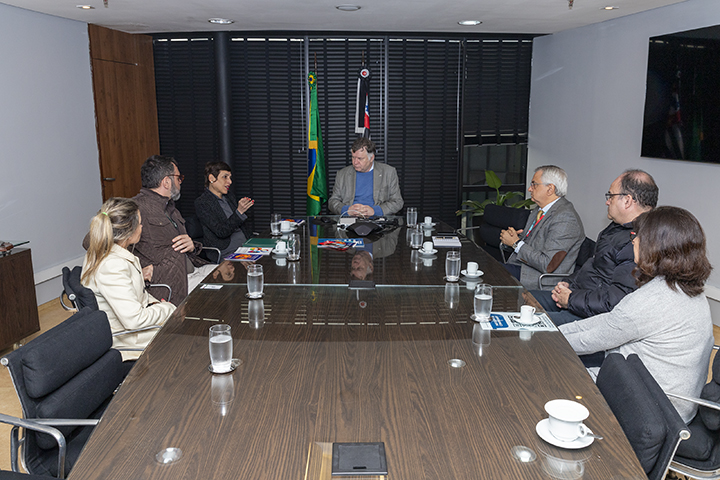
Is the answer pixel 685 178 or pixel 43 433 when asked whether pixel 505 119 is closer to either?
pixel 685 178

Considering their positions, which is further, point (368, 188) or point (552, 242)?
point (368, 188)

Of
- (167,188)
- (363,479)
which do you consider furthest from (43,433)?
(167,188)

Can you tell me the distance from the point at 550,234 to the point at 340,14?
2.76m

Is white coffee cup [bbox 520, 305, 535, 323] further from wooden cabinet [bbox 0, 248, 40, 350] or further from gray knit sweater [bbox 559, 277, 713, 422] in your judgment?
wooden cabinet [bbox 0, 248, 40, 350]

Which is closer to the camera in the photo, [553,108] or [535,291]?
[535,291]

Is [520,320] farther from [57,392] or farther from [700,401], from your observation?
[57,392]

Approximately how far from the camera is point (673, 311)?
6.53 feet

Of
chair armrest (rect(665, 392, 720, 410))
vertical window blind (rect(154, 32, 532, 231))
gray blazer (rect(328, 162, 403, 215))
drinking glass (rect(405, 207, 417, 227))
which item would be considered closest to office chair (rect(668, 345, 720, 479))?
chair armrest (rect(665, 392, 720, 410))

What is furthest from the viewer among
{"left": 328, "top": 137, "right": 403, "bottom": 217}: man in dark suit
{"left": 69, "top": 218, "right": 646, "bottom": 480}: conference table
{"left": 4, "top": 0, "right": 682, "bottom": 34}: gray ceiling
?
{"left": 328, "top": 137, "right": 403, "bottom": 217}: man in dark suit

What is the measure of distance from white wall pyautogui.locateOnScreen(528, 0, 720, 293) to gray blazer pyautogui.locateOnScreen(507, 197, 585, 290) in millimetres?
1267

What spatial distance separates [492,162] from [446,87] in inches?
41.6

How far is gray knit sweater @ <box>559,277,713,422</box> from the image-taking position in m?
2.00

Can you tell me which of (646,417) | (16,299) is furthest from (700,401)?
(16,299)

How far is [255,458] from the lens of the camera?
1.31m
